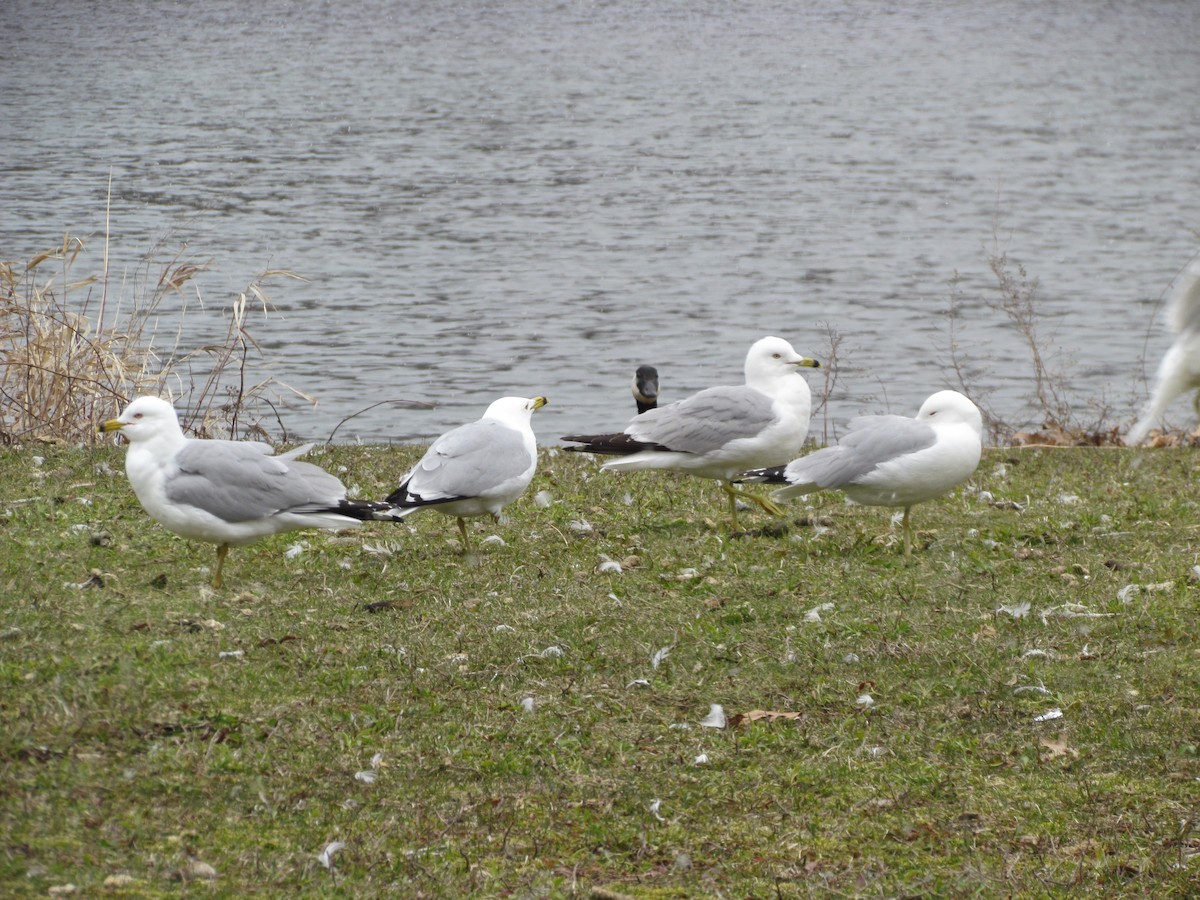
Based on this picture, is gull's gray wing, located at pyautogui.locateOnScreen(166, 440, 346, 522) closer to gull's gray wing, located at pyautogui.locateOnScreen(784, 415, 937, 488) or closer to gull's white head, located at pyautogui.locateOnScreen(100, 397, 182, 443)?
gull's white head, located at pyautogui.locateOnScreen(100, 397, 182, 443)

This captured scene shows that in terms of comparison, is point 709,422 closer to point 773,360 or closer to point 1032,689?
point 773,360

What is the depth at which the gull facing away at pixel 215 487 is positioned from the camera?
25.3 ft

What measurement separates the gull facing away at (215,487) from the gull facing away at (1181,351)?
3791 mm

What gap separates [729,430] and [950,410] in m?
1.31

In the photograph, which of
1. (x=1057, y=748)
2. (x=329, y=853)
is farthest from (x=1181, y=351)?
Answer: (x=329, y=853)

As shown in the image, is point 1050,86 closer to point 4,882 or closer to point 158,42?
point 158,42

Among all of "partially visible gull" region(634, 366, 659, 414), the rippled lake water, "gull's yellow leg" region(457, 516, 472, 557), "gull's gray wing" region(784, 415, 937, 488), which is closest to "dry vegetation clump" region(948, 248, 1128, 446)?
the rippled lake water

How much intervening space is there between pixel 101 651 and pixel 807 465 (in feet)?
13.6

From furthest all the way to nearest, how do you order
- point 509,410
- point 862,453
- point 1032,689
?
point 509,410 → point 862,453 → point 1032,689

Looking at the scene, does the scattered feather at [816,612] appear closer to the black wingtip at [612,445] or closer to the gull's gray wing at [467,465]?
the gull's gray wing at [467,465]

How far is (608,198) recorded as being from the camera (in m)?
31.4

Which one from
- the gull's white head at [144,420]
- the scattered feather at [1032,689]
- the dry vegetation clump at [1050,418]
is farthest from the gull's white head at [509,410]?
the dry vegetation clump at [1050,418]

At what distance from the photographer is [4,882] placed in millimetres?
4727

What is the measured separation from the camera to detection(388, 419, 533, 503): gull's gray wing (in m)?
8.38
